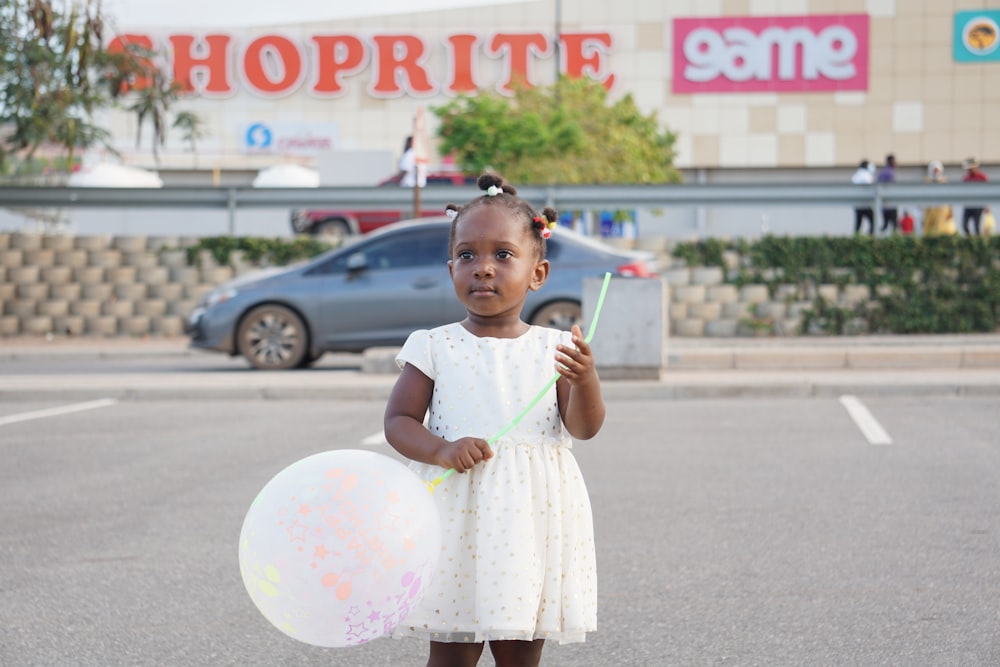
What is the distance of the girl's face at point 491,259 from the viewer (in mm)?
3184

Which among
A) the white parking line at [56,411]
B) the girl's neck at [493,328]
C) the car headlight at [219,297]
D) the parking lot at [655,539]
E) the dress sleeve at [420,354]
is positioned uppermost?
the girl's neck at [493,328]

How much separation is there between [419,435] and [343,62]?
163 ft

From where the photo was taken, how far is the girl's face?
125 inches

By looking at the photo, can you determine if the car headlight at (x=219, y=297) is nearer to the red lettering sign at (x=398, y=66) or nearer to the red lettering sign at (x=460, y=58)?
the red lettering sign at (x=460, y=58)

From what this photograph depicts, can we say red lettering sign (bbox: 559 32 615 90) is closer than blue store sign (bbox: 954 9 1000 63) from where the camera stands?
No

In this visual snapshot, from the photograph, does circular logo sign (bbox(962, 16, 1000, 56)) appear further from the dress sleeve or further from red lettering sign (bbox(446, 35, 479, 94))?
the dress sleeve

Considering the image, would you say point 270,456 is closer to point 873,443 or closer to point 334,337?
point 873,443

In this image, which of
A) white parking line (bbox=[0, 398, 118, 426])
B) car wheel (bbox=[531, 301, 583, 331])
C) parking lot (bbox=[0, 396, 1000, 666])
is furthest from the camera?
car wheel (bbox=[531, 301, 583, 331])

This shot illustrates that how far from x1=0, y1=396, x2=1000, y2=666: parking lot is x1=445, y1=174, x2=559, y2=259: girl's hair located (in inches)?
58.0

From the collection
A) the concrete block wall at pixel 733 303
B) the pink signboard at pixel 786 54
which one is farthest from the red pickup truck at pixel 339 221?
the pink signboard at pixel 786 54

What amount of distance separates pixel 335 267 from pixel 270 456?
20.9 ft

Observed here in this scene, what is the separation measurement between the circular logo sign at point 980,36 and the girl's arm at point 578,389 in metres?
51.1

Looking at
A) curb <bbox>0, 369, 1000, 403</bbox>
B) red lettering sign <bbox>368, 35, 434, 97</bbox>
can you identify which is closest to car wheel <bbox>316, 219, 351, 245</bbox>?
curb <bbox>0, 369, 1000, 403</bbox>

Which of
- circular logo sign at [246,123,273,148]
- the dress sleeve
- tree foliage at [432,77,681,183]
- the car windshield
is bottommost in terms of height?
the car windshield
